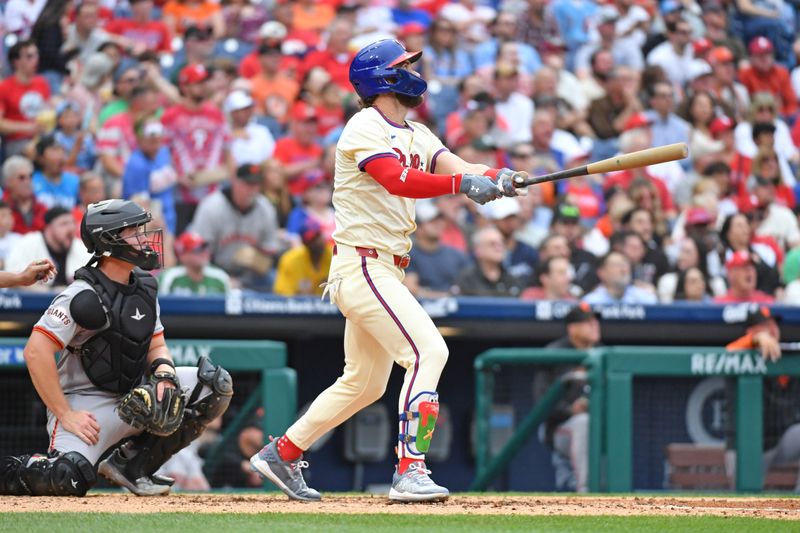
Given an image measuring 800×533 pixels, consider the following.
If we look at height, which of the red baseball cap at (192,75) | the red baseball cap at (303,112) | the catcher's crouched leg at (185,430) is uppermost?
the red baseball cap at (192,75)

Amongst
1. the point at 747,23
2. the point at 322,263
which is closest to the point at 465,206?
the point at 322,263

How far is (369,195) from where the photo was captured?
5.61 meters

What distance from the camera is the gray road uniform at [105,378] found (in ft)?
18.6

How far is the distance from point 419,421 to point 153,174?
5367mm

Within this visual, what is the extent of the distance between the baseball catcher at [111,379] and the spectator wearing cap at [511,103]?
6770mm

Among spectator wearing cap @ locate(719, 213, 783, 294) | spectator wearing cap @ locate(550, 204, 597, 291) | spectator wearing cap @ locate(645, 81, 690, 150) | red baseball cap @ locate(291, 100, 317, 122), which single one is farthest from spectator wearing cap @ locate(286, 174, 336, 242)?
spectator wearing cap @ locate(645, 81, 690, 150)

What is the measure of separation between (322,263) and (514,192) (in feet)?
13.9

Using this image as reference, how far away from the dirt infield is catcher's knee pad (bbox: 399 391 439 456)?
0.24m

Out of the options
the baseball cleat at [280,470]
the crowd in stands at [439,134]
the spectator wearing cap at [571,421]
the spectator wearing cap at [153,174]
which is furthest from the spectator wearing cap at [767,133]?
the baseball cleat at [280,470]

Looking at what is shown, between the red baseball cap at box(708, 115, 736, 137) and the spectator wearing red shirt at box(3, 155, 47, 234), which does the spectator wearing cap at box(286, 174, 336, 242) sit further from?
the red baseball cap at box(708, 115, 736, 137)

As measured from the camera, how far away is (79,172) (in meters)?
10.3

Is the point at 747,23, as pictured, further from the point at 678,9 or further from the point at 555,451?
the point at 555,451

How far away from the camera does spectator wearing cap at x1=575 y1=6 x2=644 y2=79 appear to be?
13508mm

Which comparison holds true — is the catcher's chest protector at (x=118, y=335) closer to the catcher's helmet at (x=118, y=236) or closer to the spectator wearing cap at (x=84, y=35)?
the catcher's helmet at (x=118, y=236)
